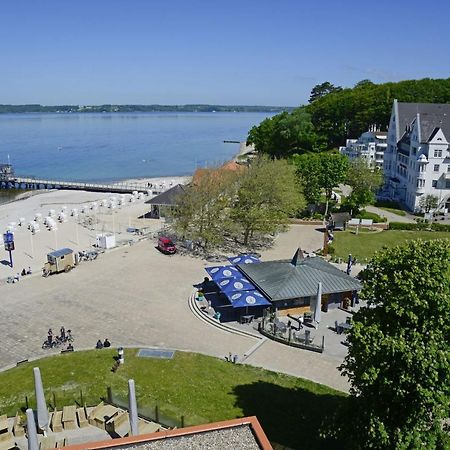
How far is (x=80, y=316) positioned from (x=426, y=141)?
45805 mm

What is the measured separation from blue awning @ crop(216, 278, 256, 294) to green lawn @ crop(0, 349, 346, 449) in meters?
5.42

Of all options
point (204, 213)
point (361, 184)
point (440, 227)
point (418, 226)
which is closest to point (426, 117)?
point (361, 184)

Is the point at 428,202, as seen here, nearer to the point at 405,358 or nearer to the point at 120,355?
the point at 120,355

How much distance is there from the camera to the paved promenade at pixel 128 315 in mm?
22406

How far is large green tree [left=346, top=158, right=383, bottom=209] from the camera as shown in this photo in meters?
50.9

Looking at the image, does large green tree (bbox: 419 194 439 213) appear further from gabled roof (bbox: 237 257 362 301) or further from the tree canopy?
gabled roof (bbox: 237 257 362 301)

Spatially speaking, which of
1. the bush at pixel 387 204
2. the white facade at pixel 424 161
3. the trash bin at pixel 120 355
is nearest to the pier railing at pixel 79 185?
the bush at pixel 387 204

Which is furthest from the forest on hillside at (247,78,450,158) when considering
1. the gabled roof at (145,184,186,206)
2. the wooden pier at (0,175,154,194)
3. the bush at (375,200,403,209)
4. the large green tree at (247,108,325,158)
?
the gabled roof at (145,184,186,206)

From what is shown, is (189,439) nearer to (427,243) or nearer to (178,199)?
(427,243)

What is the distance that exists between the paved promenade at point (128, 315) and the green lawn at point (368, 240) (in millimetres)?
13266

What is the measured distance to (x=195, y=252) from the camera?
3884 centimetres

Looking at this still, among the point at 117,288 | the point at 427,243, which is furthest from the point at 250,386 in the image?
the point at 117,288

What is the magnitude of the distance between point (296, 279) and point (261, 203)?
14.9m

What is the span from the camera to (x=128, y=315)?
2661 cm
